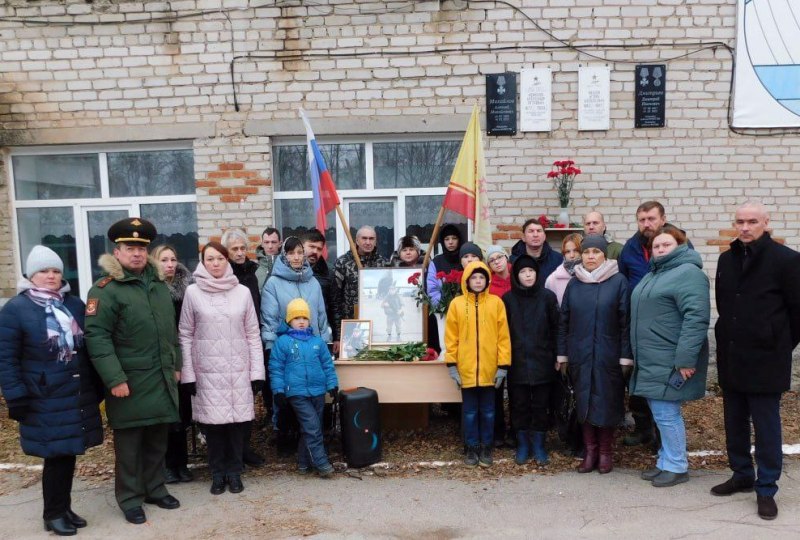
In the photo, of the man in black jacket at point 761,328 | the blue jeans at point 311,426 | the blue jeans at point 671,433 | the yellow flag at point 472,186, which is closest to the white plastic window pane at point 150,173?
the yellow flag at point 472,186

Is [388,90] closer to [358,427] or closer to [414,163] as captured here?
[414,163]

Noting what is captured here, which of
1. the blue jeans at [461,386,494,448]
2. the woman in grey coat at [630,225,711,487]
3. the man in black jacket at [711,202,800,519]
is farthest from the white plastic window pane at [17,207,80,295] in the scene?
the man in black jacket at [711,202,800,519]

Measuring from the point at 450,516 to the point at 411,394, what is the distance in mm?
1063

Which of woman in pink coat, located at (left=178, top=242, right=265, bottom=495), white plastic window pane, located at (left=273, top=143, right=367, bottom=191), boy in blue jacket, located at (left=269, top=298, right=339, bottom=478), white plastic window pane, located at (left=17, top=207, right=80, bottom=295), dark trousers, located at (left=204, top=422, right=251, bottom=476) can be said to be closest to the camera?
woman in pink coat, located at (left=178, top=242, right=265, bottom=495)

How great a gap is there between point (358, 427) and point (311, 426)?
0.36m

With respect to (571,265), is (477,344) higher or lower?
lower

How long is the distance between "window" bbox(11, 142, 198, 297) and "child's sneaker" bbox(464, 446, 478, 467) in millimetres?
4075

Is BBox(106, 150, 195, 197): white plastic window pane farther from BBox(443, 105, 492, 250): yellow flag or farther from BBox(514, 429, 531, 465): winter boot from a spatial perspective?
BBox(514, 429, 531, 465): winter boot

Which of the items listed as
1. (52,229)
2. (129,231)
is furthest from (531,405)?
(52,229)

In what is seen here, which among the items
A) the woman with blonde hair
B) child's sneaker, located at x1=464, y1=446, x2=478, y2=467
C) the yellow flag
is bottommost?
child's sneaker, located at x1=464, y1=446, x2=478, y2=467

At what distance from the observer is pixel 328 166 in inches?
255

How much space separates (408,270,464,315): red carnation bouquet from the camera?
4.40 m

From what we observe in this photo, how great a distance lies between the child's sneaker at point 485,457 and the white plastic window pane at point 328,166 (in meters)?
3.41

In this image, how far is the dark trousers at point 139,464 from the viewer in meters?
3.37
